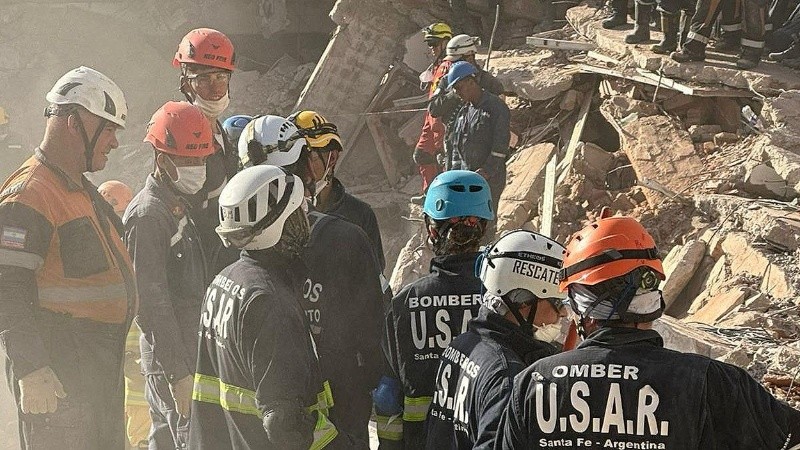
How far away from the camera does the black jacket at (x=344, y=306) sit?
4.80 meters

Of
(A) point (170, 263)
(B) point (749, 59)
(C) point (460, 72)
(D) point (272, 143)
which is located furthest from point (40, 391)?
(B) point (749, 59)

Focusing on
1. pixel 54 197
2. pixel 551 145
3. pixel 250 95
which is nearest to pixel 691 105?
pixel 551 145

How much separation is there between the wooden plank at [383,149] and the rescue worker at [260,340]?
906cm

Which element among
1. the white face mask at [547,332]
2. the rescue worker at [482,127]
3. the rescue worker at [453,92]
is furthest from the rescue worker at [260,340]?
the rescue worker at [453,92]

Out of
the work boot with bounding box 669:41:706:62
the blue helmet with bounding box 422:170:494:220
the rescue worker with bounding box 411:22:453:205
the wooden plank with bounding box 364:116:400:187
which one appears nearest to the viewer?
the blue helmet with bounding box 422:170:494:220

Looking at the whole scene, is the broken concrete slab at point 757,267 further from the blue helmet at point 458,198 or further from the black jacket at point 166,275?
the black jacket at point 166,275

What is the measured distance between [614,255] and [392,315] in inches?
59.5

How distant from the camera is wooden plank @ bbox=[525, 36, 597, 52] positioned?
11250 mm

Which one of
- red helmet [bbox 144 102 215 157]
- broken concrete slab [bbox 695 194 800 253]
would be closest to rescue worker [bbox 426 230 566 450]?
red helmet [bbox 144 102 215 157]

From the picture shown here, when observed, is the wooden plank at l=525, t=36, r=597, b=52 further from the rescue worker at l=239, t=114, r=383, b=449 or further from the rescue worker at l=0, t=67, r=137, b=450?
the rescue worker at l=239, t=114, r=383, b=449

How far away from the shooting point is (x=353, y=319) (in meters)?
4.86

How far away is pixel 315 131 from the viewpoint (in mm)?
5750

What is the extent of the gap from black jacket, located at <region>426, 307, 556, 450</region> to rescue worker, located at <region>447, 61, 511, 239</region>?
192 inches

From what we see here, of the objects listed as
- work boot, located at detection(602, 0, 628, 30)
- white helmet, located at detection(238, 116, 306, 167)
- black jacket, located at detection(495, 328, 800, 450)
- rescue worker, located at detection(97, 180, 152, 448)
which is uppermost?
work boot, located at detection(602, 0, 628, 30)
